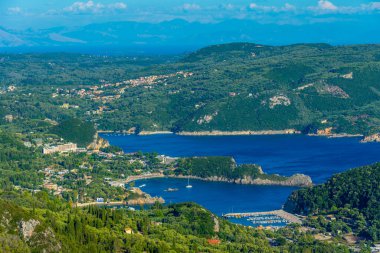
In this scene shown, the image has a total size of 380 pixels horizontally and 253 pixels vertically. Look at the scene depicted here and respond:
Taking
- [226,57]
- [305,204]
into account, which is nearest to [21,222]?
[305,204]

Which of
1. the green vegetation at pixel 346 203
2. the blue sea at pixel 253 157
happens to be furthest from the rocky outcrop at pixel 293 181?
the green vegetation at pixel 346 203

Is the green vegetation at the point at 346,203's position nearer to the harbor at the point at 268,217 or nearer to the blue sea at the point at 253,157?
the harbor at the point at 268,217

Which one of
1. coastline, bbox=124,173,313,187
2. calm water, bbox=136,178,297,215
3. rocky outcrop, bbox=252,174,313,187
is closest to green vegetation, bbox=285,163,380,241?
calm water, bbox=136,178,297,215

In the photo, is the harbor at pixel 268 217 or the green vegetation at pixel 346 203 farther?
the harbor at pixel 268 217

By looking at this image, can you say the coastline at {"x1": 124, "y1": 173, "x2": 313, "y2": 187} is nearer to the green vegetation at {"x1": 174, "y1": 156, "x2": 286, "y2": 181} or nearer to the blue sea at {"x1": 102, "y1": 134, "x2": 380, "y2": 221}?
the green vegetation at {"x1": 174, "y1": 156, "x2": 286, "y2": 181}

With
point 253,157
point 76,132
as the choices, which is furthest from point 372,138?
point 76,132

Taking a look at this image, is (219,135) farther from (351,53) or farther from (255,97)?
(351,53)
